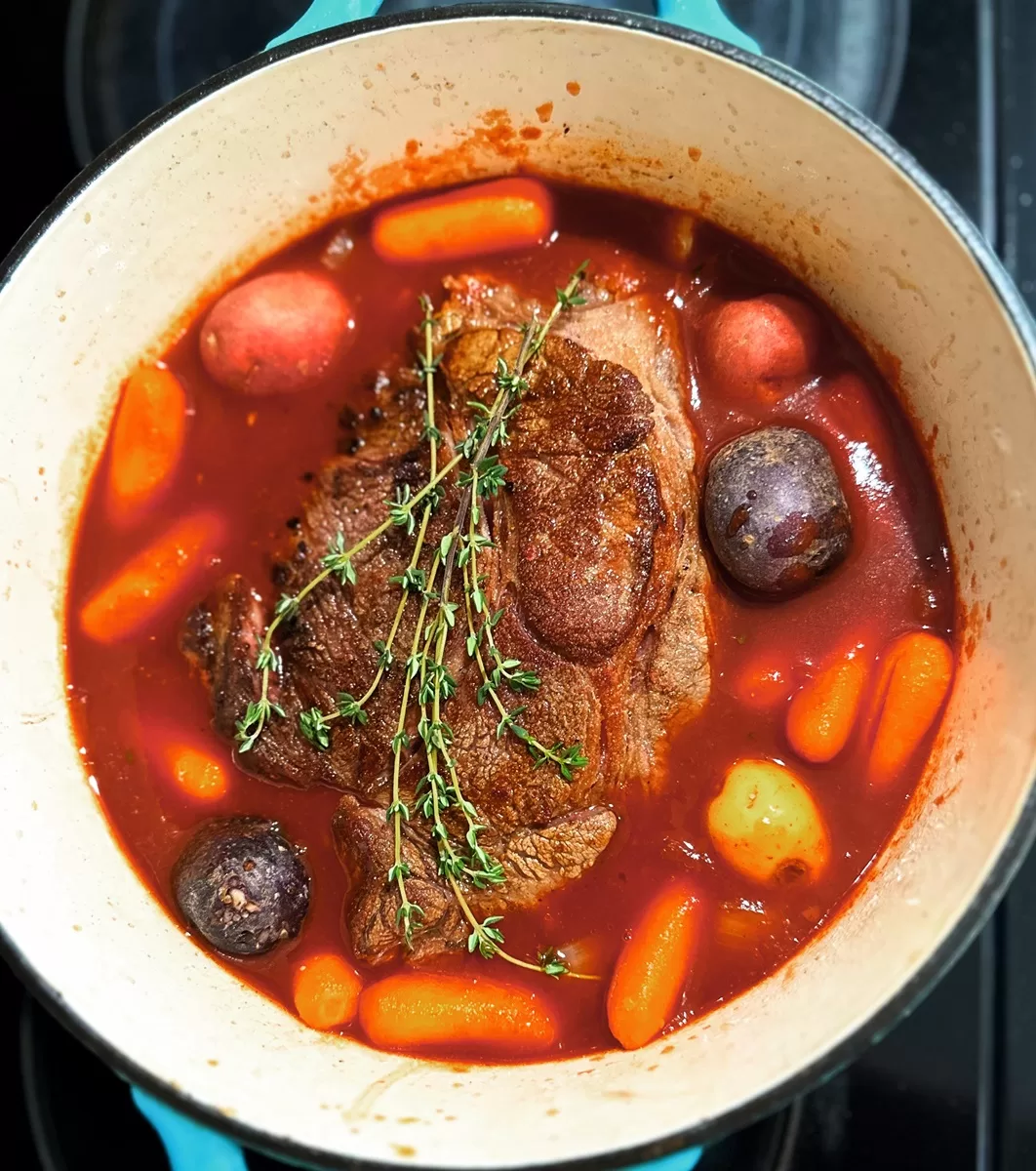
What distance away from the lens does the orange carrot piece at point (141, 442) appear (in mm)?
2357

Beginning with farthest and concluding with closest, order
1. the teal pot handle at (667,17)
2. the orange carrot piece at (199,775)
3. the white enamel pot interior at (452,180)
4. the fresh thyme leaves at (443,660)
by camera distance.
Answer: the orange carrot piece at (199,775)
the fresh thyme leaves at (443,660)
the teal pot handle at (667,17)
the white enamel pot interior at (452,180)

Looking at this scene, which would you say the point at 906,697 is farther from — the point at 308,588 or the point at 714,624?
the point at 308,588

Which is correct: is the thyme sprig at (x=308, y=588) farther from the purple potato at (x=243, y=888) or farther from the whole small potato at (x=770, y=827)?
the whole small potato at (x=770, y=827)

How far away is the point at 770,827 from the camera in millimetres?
2109

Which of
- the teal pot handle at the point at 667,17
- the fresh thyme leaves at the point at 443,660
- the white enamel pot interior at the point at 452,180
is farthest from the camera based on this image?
the fresh thyme leaves at the point at 443,660

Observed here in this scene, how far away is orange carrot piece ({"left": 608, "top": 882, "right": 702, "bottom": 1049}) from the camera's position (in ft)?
6.93

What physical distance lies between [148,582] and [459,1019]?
1.16 metres

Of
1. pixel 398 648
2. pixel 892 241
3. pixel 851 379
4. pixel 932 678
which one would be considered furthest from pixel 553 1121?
pixel 892 241

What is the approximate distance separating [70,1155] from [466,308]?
7.26 ft

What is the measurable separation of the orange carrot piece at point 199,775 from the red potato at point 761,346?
138 centimetres

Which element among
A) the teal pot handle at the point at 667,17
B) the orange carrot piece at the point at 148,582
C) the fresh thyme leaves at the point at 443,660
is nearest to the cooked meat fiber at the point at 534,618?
the fresh thyme leaves at the point at 443,660

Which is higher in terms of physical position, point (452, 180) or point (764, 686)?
point (452, 180)

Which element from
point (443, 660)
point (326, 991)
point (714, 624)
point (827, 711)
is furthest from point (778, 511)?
point (326, 991)

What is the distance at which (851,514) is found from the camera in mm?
2199
